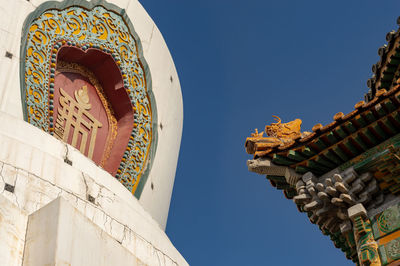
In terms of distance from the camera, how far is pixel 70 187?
8.52 m

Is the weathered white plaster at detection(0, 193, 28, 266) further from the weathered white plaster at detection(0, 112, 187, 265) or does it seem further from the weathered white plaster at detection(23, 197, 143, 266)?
the weathered white plaster at detection(0, 112, 187, 265)

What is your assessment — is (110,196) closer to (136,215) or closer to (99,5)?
(136,215)

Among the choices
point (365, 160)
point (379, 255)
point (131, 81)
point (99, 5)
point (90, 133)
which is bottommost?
point (379, 255)

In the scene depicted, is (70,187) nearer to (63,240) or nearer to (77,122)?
(63,240)

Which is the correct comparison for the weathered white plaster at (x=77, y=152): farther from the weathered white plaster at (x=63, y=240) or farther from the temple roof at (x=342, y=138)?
the temple roof at (x=342, y=138)

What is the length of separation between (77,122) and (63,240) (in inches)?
171

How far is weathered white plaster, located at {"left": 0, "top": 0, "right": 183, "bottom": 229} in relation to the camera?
27.8 feet

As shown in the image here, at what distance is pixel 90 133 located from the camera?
1115cm

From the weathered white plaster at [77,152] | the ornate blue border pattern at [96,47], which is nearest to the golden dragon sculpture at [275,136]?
the weathered white plaster at [77,152]

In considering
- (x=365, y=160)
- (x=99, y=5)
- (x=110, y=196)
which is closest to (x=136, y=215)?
(x=110, y=196)

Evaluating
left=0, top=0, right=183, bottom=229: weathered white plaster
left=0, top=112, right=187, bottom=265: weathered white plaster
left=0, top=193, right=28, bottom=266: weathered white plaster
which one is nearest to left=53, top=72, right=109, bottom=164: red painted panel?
left=0, top=0, right=183, bottom=229: weathered white plaster

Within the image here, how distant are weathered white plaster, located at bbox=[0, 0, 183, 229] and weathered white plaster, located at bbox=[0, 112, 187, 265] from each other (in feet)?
0.04

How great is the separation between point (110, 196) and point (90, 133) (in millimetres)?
2332

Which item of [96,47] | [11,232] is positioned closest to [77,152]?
[11,232]
